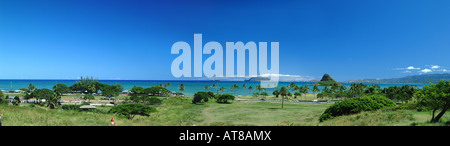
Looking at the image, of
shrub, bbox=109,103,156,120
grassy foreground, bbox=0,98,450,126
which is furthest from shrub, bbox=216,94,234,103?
shrub, bbox=109,103,156,120

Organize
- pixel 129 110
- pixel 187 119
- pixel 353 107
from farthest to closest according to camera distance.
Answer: pixel 187 119
pixel 129 110
pixel 353 107

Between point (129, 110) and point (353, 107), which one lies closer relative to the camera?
point (353, 107)

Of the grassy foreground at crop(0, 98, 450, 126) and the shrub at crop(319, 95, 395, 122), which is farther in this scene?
the shrub at crop(319, 95, 395, 122)

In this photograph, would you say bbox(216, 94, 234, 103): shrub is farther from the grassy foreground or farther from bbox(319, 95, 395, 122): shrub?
bbox(319, 95, 395, 122): shrub

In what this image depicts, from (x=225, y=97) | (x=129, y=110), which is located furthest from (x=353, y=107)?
(x=225, y=97)

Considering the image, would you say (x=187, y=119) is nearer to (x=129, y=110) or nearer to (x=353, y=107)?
(x=129, y=110)

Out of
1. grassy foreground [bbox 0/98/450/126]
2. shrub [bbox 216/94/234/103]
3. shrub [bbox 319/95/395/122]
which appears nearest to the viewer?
grassy foreground [bbox 0/98/450/126]

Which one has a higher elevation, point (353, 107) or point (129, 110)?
point (353, 107)

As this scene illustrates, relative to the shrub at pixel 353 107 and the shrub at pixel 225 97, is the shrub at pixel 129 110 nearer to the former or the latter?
the shrub at pixel 353 107
